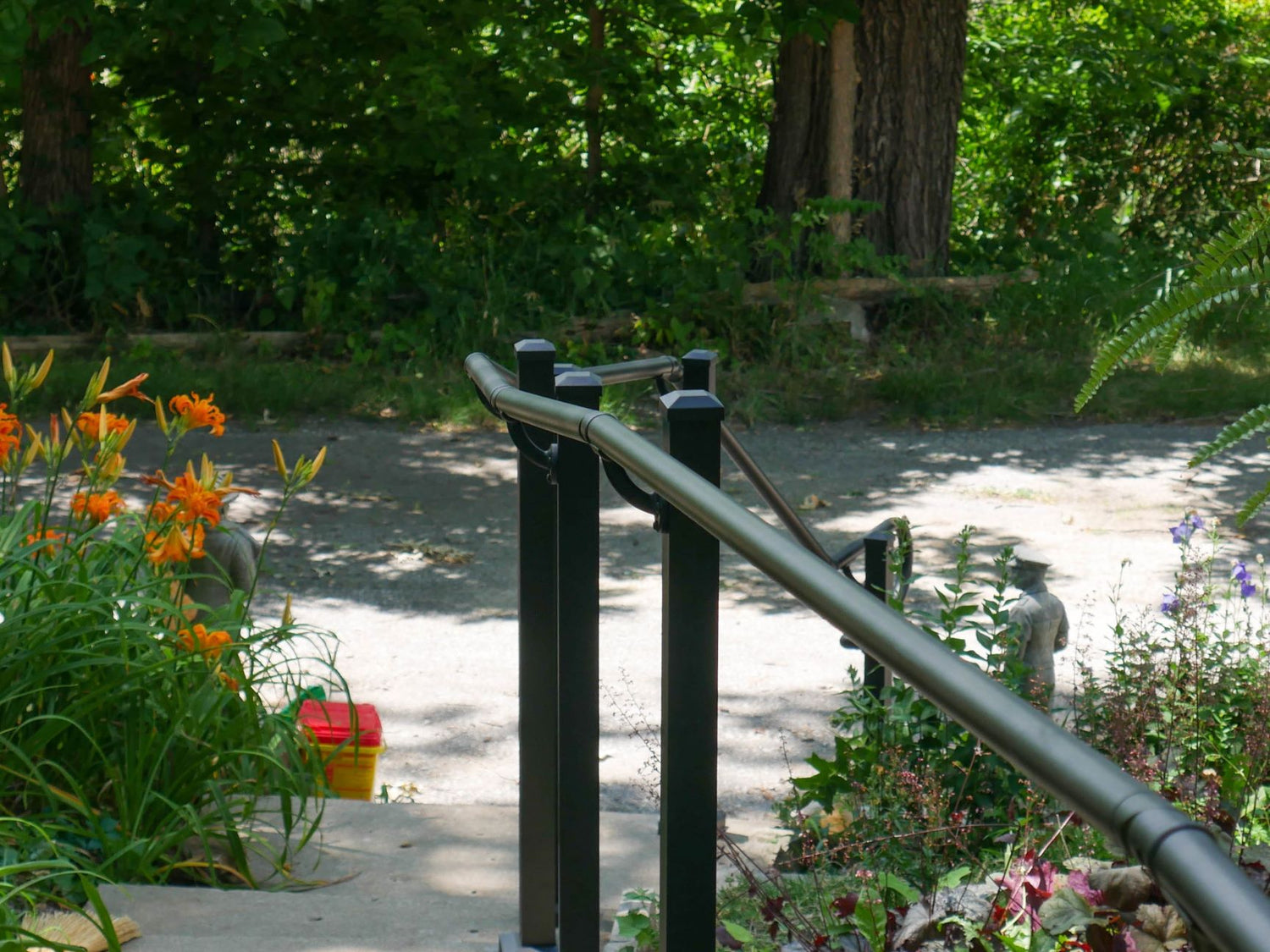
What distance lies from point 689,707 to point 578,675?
25.1 inches

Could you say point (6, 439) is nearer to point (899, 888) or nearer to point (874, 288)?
point (899, 888)

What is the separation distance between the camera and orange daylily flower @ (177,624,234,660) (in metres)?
2.98

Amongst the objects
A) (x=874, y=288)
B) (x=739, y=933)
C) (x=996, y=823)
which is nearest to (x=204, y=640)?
(x=739, y=933)

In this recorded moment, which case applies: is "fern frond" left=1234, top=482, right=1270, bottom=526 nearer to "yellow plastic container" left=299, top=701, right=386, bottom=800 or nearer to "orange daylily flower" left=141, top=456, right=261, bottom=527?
"orange daylily flower" left=141, top=456, right=261, bottom=527

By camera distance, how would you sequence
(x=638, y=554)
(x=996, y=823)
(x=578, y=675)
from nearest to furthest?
(x=578, y=675)
(x=996, y=823)
(x=638, y=554)

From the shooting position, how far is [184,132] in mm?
10719

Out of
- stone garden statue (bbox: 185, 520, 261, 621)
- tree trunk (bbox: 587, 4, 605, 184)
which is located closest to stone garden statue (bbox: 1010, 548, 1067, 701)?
stone garden statue (bbox: 185, 520, 261, 621)

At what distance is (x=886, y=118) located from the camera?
10.7 meters

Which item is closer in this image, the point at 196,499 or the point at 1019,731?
the point at 1019,731

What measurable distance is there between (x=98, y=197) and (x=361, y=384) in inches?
117

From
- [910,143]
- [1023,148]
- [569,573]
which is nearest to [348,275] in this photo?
[910,143]

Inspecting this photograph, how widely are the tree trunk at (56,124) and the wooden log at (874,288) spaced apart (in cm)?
497

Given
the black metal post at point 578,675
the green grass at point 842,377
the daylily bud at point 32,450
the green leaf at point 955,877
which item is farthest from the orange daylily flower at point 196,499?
the green grass at point 842,377

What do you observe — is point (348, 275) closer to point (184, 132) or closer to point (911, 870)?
point (184, 132)
